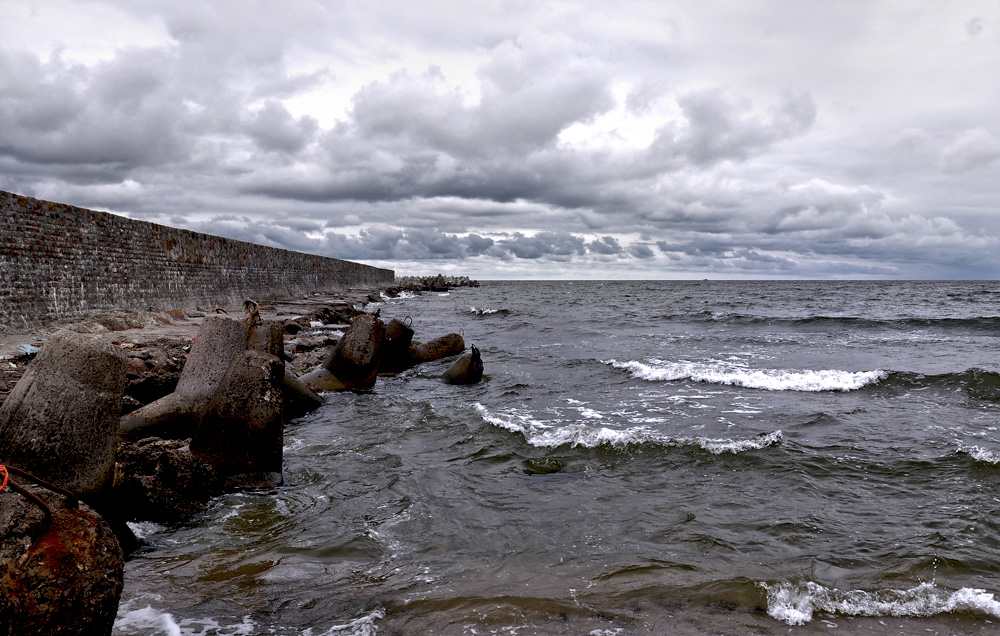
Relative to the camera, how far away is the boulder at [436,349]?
14383 mm

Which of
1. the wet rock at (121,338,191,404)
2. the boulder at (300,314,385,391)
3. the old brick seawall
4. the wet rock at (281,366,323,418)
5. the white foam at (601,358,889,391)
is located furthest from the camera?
the white foam at (601,358,889,391)

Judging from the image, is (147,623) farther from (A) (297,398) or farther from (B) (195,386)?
(A) (297,398)

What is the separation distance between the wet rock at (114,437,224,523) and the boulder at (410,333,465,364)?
9110mm

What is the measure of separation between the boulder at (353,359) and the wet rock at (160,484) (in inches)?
222

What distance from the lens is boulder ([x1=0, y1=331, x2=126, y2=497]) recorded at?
3.53 m

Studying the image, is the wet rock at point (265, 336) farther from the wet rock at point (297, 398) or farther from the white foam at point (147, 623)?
the white foam at point (147, 623)

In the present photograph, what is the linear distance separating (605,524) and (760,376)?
8479 mm

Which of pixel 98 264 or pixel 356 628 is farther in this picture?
pixel 98 264

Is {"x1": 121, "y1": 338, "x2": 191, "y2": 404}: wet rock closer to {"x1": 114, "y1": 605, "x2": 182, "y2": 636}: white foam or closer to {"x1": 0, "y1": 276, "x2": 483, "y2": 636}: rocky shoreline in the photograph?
{"x1": 0, "y1": 276, "x2": 483, "y2": 636}: rocky shoreline

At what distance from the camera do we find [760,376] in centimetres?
1203

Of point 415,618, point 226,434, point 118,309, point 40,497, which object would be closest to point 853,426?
point 415,618

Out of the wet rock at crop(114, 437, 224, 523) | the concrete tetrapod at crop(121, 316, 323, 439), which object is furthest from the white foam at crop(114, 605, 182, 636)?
the concrete tetrapod at crop(121, 316, 323, 439)

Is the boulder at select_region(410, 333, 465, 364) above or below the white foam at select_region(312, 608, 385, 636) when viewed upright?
above

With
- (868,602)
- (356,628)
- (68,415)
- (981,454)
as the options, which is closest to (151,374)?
(68,415)
